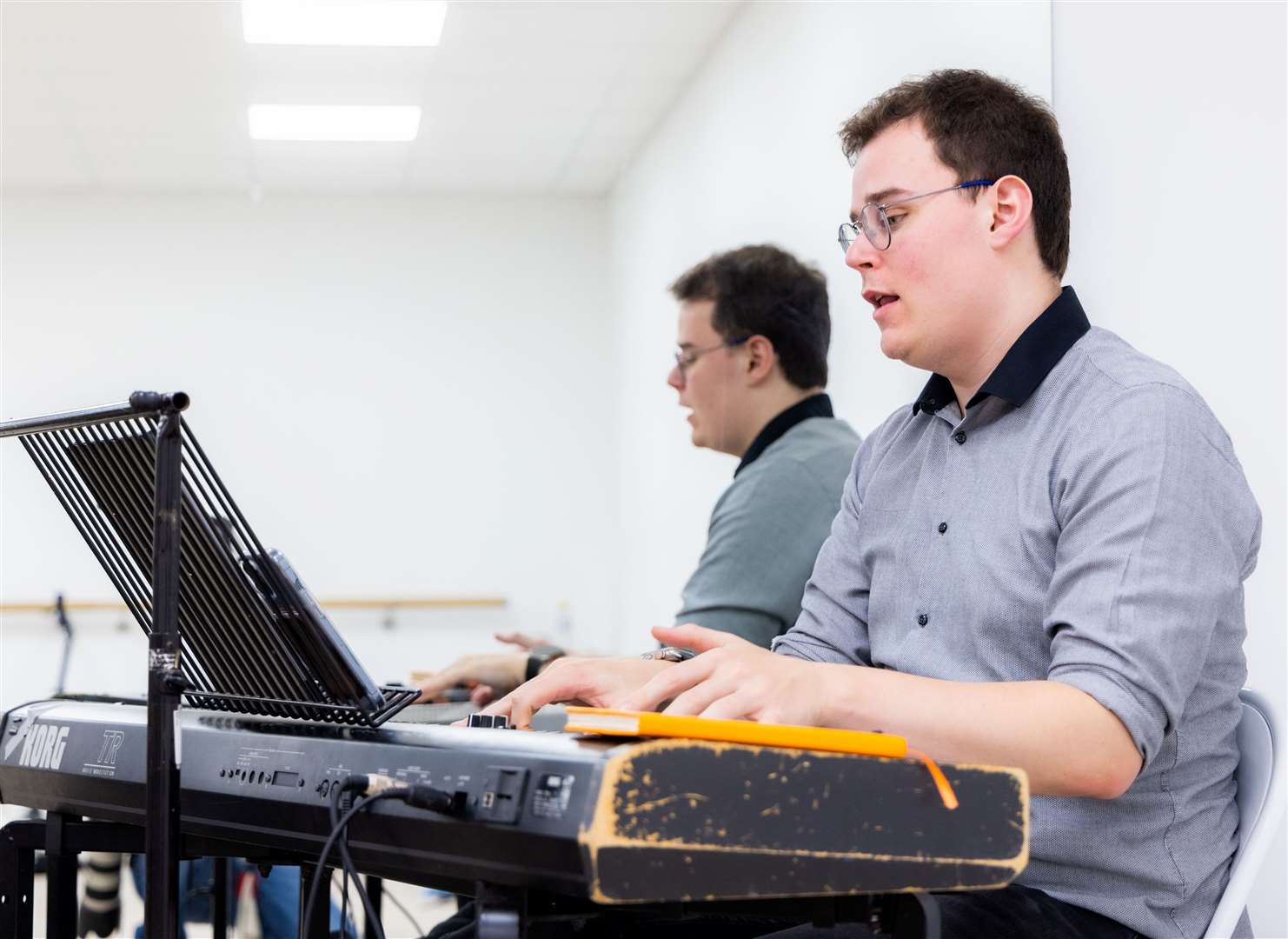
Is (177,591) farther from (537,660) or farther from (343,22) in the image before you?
(343,22)

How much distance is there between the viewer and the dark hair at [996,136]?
1.33m

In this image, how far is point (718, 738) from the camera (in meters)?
Result: 0.73

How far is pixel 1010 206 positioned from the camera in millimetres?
1330

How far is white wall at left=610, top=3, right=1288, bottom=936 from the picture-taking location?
5.91ft

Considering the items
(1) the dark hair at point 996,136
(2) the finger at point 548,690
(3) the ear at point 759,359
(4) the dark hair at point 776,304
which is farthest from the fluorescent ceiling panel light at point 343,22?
(2) the finger at point 548,690

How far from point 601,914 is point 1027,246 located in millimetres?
805

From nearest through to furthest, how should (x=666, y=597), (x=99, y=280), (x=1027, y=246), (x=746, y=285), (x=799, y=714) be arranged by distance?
(x=799, y=714) → (x=1027, y=246) → (x=746, y=285) → (x=666, y=597) → (x=99, y=280)

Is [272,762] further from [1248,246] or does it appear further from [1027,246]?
[1248,246]

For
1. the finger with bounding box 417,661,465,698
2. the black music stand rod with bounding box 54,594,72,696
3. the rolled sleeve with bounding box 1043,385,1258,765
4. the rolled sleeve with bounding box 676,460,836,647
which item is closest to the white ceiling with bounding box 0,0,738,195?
the black music stand rod with bounding box 54,594,72,696

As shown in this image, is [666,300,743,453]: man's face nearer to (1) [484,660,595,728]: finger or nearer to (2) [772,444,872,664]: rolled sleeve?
(2) [772,444,872,664]: rolled sleeve

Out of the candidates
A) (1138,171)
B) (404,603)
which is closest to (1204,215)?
(1138,171)

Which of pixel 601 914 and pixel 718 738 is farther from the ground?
pixel 718 738

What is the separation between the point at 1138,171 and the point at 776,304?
0.71 m

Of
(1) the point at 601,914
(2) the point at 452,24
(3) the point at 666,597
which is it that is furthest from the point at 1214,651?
(3) the point at 666,597
